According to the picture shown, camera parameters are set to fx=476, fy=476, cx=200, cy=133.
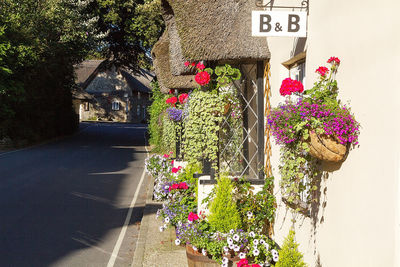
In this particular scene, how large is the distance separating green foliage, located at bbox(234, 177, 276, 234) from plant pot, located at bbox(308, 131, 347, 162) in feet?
7.87

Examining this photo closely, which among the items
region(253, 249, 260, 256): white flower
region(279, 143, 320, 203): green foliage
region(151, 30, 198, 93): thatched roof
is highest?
region(151, 30, 198, 93): thatched roof

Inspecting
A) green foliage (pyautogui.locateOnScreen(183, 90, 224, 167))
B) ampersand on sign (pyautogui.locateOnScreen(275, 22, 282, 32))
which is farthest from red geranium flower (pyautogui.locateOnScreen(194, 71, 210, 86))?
ampersand on sign (pyautogui.locateOnScreen(275, 22, 282, 32))

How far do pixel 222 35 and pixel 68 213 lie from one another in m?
5.55

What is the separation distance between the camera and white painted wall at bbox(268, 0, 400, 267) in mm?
3383

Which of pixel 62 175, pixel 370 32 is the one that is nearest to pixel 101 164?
pixel 62 175

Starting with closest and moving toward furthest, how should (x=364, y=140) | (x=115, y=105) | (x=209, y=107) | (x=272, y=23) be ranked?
(x=364, y=140) < (x=272, y=23) < (x=209, y=107) < (x=115, y=105)

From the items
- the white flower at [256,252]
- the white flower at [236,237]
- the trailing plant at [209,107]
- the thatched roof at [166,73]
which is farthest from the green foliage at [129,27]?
the white flower at [256,252]

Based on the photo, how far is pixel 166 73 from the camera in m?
13.1

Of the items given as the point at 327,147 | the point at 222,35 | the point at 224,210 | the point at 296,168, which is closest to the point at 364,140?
the point at 327,147

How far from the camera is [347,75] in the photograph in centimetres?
424

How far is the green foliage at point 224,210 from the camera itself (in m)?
5.92

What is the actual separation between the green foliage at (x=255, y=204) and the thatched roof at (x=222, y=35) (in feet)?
5.80

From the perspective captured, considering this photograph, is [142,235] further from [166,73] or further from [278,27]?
[166,73]

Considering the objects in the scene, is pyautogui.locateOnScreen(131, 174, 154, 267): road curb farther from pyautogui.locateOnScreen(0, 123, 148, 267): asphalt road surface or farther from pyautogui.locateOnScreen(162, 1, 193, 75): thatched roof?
pyautogui.locateOnScreen(162, 1, 193, 75): thatched roof
